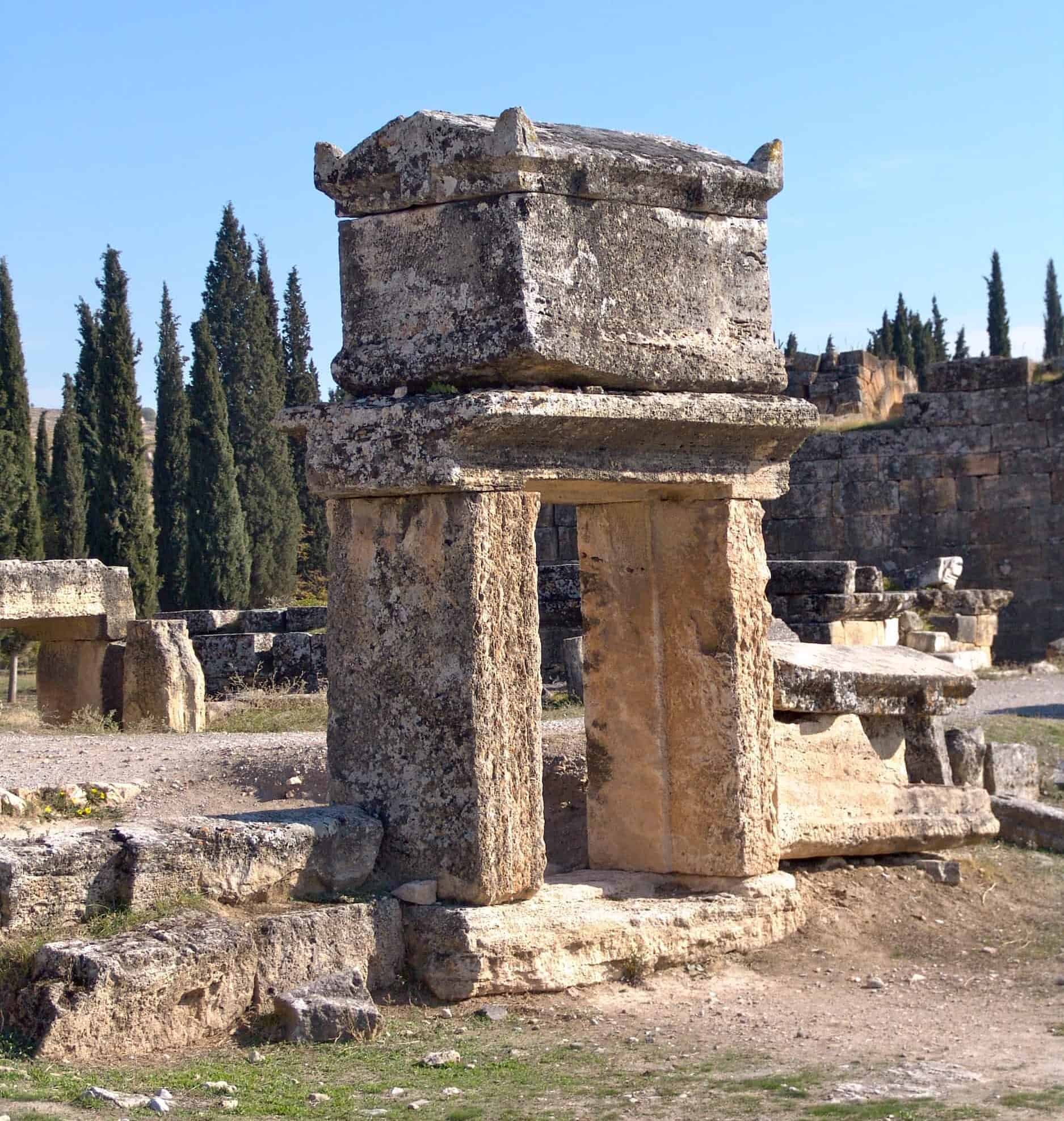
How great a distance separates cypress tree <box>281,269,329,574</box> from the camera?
3547 centimetres

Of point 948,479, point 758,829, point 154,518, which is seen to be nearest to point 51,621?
point 758,829

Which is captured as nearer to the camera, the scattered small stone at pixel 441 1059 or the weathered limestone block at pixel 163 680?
the scattered small stone at pixel 441 1059

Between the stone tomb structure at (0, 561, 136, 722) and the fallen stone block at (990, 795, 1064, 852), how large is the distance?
24.2 ft

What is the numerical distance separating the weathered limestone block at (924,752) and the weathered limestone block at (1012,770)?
0.89 meters

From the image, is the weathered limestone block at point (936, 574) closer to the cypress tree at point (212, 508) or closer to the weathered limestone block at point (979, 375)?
the weathered limestone block at point (979, 375)

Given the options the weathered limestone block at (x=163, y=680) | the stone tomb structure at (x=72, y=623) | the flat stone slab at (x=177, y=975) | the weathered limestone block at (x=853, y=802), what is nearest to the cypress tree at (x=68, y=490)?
the stone tomb structure at (x=72, y=623)

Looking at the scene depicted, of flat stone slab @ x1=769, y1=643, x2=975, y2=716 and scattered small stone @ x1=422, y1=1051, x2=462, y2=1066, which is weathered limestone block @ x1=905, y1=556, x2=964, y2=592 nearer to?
flat stone slab @ x1=769, y1=643, x2=975, y2=716

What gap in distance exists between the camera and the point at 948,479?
2084 cm

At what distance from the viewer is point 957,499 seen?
20.8 metres

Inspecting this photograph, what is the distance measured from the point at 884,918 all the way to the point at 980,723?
500 centimetres

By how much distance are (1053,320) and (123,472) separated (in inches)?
1475

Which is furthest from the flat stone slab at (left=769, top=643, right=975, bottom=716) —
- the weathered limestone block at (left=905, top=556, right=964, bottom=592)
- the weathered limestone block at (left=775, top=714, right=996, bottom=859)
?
the weathered limestone block at (left=905, top=556, right=964, bottom=592)

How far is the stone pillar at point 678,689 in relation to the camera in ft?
21.5

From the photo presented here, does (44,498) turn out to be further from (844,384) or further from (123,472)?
(844,384)
